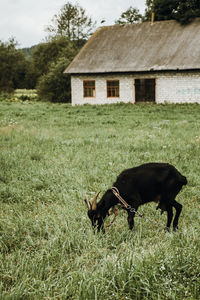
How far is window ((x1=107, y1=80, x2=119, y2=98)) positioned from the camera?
2520 centimetres

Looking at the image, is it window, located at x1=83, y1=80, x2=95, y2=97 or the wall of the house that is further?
window, located at x1=83, y1=80, x2=95, y2=97

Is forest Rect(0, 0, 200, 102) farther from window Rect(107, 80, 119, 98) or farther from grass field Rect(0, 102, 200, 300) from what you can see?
grass field Rect(0, 102, 200, 300)

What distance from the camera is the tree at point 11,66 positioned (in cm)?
4958

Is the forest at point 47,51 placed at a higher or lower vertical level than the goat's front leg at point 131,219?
higher

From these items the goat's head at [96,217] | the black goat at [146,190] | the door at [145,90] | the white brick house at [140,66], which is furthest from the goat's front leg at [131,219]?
the door at [145,90]

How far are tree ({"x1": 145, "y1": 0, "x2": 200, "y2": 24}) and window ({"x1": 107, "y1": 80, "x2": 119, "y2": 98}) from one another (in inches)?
308

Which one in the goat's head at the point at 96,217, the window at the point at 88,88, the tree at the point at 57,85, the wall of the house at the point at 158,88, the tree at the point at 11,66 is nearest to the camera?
the goat's head at the point at 96,217

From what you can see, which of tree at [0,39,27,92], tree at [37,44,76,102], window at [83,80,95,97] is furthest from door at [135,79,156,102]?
tree at [0,39,27,92]

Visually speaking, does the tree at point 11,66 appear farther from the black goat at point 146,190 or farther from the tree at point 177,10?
the black goat at point 146,190

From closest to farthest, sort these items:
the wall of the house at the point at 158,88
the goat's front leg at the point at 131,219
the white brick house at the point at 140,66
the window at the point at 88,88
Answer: the goat's front leg at the point at 131,219, the wall of the house at the point at 158,88, the white brick house at the point at 140,66, the window at the point at 88,88

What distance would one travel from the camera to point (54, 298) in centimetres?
249

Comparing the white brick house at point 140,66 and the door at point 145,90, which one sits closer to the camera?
the white brick house at point 140,66

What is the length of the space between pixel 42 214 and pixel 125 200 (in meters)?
1.31

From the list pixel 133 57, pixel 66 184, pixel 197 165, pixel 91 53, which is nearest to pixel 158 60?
pixel 133 57
